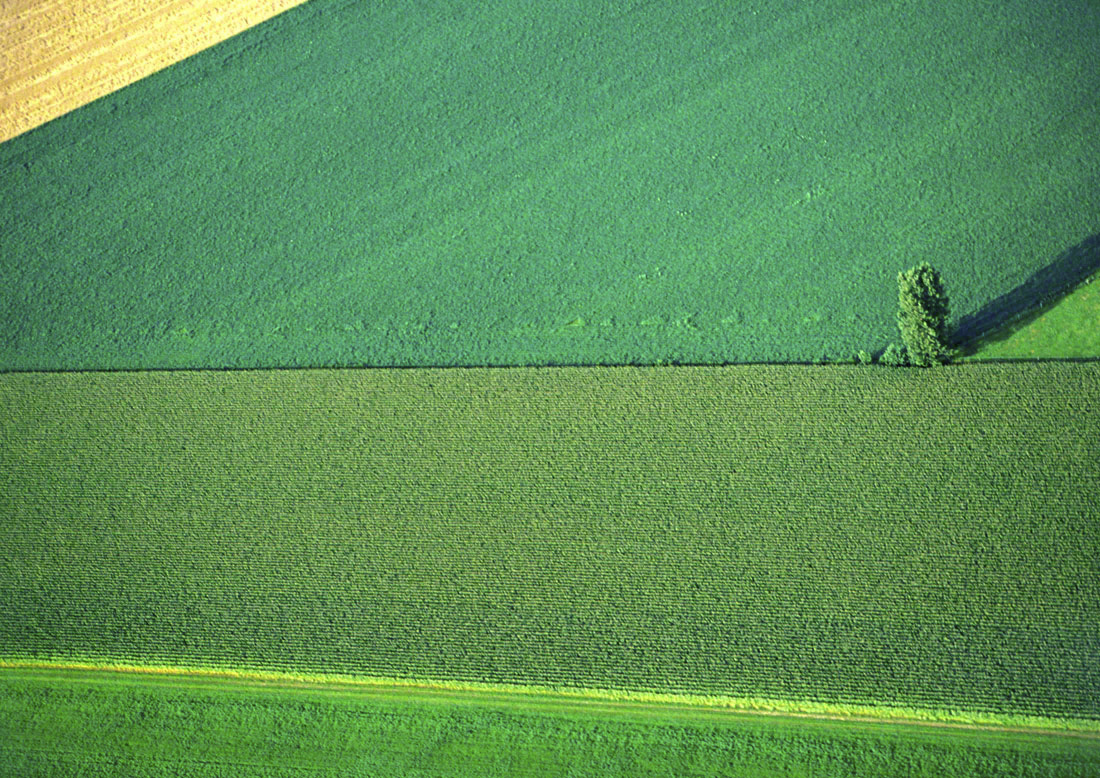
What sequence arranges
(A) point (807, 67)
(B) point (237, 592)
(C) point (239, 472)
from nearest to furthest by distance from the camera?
1. (B) point (237, 592)
2. (C) point (239, 472)
3. (A) point (807, 67)

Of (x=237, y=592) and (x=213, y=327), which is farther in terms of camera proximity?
(x=213, y=327)

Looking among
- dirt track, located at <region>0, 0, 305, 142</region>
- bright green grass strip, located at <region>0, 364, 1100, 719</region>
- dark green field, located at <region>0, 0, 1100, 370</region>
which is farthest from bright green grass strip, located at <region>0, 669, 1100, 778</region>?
dirt track, located at <region>0, 0, 305, 142</region>

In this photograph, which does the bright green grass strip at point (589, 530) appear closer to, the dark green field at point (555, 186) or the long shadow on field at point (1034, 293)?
the long shadow on field at point (1034, 293)

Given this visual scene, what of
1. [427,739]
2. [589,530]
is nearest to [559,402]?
[589,530]

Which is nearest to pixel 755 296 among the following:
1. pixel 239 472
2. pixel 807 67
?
pixel 807 67

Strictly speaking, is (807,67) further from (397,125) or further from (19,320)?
(19,320)

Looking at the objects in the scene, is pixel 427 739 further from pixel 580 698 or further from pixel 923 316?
pixel 923 316
